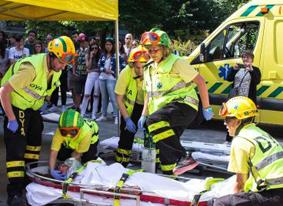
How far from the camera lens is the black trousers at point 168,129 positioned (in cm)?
458

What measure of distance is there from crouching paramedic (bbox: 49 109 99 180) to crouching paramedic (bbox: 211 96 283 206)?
1.82 metres

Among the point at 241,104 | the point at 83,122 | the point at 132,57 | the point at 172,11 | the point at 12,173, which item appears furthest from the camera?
the point at 172,11

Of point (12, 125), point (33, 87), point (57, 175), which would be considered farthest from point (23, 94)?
point (57, 175)

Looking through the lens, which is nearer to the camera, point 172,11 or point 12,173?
point 12,173

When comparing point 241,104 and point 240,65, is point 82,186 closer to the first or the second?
point 241,104

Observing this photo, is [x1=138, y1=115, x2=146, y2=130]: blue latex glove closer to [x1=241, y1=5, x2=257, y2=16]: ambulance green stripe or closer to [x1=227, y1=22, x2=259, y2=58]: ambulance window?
[x1=227, y1=22, x2=259, y2=58]: ambulance window

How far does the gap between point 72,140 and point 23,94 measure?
2.34 feet

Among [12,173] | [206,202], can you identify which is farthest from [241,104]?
[12,173]

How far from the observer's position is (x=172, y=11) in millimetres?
23844

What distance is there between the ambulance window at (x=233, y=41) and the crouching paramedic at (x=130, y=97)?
3.28 metres

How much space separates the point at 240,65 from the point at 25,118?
4175 mm

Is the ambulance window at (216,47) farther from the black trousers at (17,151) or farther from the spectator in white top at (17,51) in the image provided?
the black trousers at (17,151)

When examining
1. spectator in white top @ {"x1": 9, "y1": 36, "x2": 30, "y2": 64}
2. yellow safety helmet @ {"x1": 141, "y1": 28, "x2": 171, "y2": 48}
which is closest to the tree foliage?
spectator in white top @ {"x1": 9, "y1": 36, "x2": 30, "y2": 64}

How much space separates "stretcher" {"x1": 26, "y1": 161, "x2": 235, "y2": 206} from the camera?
377 centimetres
